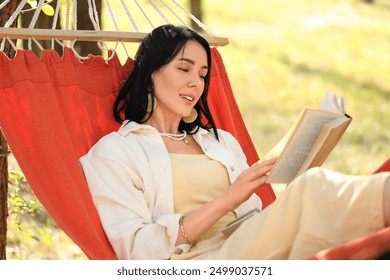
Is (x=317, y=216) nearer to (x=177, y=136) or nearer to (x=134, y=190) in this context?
(x=134, y=190)

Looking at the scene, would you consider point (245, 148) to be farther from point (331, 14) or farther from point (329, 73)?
point (331, 14)

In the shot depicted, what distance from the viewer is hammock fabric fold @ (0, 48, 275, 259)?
2.88 metres

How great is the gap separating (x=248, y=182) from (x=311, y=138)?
10.1 inches

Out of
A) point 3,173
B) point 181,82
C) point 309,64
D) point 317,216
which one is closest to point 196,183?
point 181,82

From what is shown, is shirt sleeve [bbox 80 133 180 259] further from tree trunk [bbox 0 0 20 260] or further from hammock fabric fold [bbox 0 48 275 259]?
tree trunk [bbox 0 0 20 260]

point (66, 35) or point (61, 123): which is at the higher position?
point (66, 35)

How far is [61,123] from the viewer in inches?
121

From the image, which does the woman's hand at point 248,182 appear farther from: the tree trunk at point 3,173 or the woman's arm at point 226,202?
the tree trunk at point 3,173

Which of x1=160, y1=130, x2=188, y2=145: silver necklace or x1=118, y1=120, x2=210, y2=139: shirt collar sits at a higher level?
x1=118, y1=120, x2=210, y2=139: shirt collar

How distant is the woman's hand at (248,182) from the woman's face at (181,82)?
1.52 feet

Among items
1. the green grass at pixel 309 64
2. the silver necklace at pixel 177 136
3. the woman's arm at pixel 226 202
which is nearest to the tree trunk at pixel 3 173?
the silver necklace at pixel 177 136

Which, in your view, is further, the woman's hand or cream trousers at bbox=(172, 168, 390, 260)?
the woman's hand

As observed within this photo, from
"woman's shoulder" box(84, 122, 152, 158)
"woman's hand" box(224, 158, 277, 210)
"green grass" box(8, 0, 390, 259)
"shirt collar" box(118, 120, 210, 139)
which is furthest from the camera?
"green grass" box(8, 0, 390, 259)

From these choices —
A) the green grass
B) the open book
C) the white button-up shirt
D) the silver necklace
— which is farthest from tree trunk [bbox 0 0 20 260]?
the green grass
